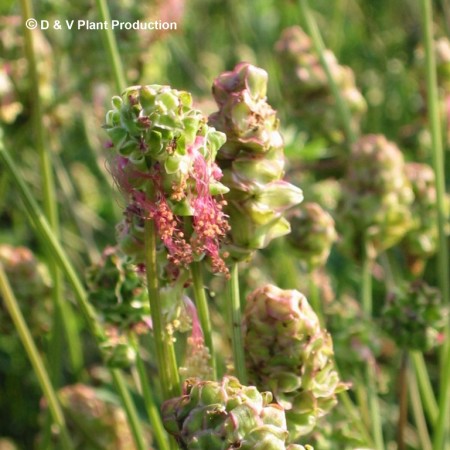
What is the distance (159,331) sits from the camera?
0.78 meters

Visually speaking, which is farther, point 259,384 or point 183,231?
point 259,384

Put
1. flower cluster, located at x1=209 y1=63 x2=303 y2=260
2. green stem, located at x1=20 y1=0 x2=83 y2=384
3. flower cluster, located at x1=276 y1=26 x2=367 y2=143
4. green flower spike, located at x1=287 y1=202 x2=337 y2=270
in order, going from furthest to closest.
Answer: flower cluster, located at x1=276 y1=26 x2=367 y2=143, green flower spike, located at x1=287 y1=202 x2=337 y2=270, green stem, located at x1=20 y1=0 x2=83 y2=384, flower cluster, located at x1=209 y1=63 x2=303 y2=260

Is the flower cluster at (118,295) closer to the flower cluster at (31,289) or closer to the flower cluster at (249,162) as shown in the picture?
the flower cluster at (249,162)

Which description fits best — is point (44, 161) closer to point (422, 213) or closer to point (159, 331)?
point (159, 331)

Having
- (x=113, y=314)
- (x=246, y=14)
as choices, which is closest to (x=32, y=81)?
(x=113, y=314)

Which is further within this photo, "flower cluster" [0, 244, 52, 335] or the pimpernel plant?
"flower cluster" [0, 244, 52, 335]

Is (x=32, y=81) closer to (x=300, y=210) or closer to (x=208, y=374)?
(x=300, y=210)

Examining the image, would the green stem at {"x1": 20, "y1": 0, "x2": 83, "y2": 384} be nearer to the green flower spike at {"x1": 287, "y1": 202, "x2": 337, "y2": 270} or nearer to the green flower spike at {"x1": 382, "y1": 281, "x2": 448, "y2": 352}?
the green flower spike at {"x1": 287, "y1": 202, "x2": 337, "y2": 270}

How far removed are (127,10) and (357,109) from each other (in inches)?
18.3

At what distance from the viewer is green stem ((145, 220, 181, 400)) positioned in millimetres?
765

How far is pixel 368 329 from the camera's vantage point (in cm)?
131

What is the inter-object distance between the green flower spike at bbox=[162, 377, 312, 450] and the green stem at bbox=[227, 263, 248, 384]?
95mm

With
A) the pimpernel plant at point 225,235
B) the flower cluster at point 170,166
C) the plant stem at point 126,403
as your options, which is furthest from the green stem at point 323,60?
the flower cluster at point 170,166

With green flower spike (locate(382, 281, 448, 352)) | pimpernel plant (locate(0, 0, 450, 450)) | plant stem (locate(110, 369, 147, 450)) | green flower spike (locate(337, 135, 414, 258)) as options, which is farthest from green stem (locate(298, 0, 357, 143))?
plant stem (locate(110, 369, 147, 450))
